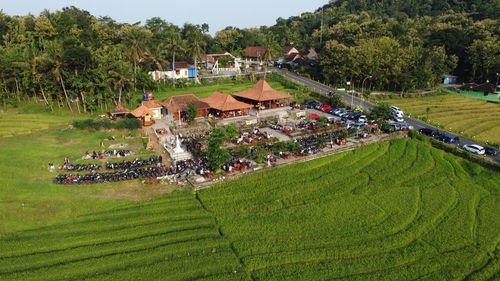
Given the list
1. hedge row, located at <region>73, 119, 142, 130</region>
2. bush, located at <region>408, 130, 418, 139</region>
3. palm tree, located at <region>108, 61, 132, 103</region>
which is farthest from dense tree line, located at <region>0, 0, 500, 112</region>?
bush, located at <region>408, 130, 418, 139</region>

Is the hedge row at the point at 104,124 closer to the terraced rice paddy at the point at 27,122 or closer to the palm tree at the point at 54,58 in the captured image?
the terraced rice paddy at the point at 27,122

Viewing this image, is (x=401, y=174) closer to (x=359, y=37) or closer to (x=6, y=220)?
(x=6, y=220)

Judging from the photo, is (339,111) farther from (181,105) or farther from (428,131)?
(181,105)

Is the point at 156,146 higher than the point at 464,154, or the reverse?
the point at 156,146

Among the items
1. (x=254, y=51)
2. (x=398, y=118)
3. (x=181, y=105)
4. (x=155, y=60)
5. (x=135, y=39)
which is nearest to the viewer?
(x=181, y=105)

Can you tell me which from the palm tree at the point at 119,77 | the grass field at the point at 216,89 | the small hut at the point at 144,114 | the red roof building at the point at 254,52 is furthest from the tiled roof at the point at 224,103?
the red roof building at the point at 254,52

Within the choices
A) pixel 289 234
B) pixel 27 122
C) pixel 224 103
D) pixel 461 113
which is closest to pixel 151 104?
pixel 224 103
